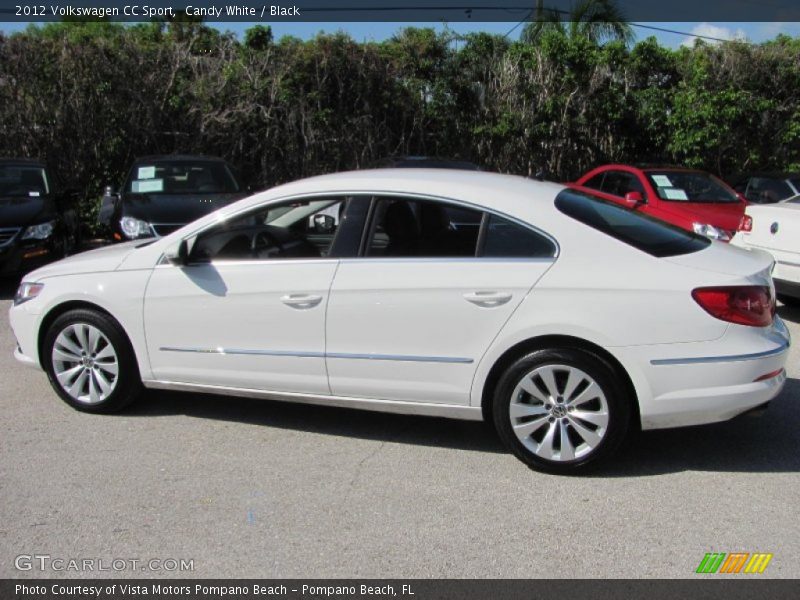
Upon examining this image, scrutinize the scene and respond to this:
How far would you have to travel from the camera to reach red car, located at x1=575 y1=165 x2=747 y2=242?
32.3 ft

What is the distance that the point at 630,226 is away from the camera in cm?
443

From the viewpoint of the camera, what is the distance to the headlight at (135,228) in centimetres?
878

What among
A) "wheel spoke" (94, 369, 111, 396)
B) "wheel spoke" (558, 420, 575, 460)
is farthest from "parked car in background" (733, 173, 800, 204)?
"wheel spoke" (94, 369, 111, 396)

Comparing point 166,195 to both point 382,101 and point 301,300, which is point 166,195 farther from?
point 382,101

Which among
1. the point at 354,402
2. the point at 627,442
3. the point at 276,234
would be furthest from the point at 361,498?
the point at 276,234

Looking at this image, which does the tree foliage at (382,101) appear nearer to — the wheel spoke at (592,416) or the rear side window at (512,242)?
the rear side window at (512,242)

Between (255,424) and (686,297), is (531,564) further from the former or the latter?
(255,424)

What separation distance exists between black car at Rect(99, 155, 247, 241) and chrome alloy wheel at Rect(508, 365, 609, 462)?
5.90m


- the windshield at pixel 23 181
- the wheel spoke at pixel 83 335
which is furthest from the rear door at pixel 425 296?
the windshield at pixel 23 181

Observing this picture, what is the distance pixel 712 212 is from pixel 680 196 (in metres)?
0.59

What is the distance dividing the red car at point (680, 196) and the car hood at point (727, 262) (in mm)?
5336

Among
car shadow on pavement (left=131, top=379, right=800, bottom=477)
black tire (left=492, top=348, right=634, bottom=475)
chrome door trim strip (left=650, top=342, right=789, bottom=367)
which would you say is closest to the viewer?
chrome door trim strip (left=650, top=342, right=789, bottom=367)

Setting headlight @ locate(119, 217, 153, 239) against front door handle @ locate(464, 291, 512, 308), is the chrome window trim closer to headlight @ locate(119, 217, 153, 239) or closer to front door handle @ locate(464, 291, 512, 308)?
front door handle @ locate(464, 291, 512, 308)
